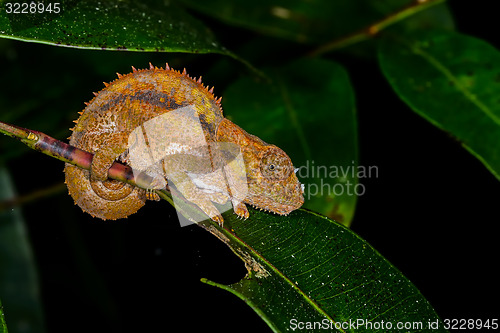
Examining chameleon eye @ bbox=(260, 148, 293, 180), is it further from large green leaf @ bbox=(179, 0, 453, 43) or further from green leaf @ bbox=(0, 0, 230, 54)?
large green leaf @ bbox=(179, 0, 453, 43)

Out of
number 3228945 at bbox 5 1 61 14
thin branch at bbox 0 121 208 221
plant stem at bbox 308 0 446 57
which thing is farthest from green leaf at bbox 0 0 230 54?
plant stem at bbox 308 0 446 57

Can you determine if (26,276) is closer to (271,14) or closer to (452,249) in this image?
(271,14)

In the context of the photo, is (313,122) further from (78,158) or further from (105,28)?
(78,158)

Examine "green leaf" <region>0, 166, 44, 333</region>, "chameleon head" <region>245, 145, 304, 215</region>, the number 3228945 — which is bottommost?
"green leaf" <region>0, 166, 44, 333</region>

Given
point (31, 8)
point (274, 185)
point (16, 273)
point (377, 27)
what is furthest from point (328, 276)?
point (16, 273)

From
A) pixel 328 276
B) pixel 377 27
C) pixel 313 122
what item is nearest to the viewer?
pixel 328 276

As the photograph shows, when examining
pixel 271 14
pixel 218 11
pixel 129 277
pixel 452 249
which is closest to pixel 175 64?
pixel 218 11
